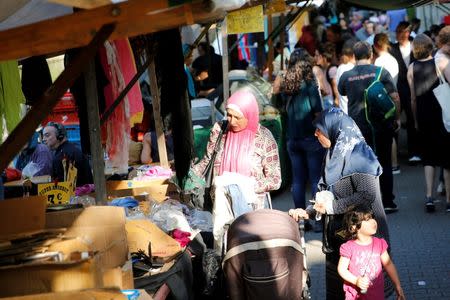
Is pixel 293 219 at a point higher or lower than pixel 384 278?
higher

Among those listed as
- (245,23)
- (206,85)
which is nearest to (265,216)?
(245,23)

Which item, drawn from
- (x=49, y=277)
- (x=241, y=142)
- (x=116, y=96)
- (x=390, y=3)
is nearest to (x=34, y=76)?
(x=116, y=96)

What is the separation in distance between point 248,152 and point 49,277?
367 cm

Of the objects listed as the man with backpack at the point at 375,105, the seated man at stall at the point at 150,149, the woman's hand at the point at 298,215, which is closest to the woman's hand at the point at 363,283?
A: the woman's hand at the point at 298,215

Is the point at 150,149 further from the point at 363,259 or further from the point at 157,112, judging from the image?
the point at 363,259

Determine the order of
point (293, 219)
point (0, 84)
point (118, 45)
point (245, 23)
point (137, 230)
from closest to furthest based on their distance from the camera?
point (137, 230)
point (293, 219)
point (0, 84)
point (118, 45)
point (245, 23)

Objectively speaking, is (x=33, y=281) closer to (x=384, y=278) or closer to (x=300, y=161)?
(x=384, y=278)

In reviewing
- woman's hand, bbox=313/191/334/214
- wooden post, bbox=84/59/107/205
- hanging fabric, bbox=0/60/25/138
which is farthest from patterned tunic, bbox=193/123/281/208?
wooden post, bbox=84/59/107/205

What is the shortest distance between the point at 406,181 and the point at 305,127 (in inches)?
127

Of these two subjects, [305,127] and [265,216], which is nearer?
[265,216]

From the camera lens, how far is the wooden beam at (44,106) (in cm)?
368

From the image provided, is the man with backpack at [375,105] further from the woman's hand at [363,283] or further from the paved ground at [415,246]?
the woman's hand at [363,283]

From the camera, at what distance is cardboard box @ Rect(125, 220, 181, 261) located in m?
5.64

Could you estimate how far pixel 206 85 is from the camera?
14.9 metres
